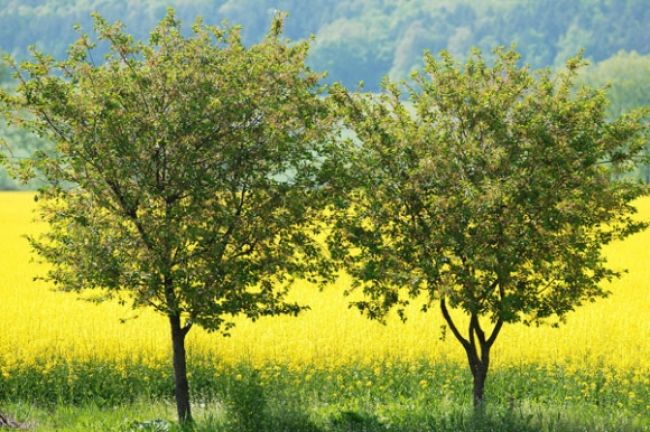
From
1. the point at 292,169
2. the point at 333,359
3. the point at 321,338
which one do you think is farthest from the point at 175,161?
the point at 321,338

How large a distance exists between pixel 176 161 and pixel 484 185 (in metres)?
3.80

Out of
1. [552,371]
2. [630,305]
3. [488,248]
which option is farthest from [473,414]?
[630,305]

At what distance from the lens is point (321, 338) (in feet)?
60.5

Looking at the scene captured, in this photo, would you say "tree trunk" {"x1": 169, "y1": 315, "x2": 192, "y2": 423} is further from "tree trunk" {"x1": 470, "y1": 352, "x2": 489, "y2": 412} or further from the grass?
"tree trunk" {"x1": 470, "y1": 352, "x2": 489, "y2": 412}

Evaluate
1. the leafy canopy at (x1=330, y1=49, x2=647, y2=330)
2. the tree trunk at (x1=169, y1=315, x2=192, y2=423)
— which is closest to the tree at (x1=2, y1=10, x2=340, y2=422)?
the leafy canopy at (x1=330, y1=49, x2=647, y2=330)

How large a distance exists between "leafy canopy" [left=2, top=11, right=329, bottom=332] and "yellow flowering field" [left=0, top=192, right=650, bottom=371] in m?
2.83

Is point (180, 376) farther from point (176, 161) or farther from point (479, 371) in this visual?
point (479, 371)

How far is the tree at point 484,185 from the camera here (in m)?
11.8

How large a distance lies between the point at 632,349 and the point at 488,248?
6.93 meters

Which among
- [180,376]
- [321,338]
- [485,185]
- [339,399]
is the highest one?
[485,185]

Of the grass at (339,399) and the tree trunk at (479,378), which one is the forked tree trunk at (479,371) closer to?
the tree trunk at (479,378)

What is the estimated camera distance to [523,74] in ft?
41.5

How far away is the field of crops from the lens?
15578mm

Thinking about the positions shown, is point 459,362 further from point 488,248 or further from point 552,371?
point 488,248
